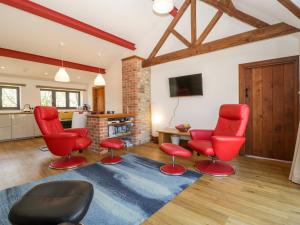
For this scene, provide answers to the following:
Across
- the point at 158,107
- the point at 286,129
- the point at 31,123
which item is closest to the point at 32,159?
the point at 31,123

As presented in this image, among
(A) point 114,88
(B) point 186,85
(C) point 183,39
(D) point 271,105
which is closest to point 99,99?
(A) point 114,88

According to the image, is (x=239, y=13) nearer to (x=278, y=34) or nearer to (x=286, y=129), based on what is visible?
(x=278, y=34)

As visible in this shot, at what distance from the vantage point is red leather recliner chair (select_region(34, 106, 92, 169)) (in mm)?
2615

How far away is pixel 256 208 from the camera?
1.63 metres

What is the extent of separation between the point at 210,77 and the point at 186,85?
0.58 meters

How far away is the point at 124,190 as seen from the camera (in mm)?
1985

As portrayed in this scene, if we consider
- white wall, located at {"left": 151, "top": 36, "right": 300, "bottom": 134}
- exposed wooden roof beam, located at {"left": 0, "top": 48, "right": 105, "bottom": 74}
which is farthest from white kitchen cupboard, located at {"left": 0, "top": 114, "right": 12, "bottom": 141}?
white wall, located at {"left": 151, "top": 36, "right": 300, "bottom": 134}

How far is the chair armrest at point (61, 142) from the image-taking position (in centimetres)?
259

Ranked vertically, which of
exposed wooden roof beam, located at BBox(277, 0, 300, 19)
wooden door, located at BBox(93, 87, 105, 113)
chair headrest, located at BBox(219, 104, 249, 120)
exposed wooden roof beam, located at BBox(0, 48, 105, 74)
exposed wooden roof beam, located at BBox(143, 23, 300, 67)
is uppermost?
exposed wooden roof beam, located at BBox(0, 48, 105, 74)

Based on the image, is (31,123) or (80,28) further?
(31,123)

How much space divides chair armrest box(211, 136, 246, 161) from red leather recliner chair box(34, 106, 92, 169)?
218cm

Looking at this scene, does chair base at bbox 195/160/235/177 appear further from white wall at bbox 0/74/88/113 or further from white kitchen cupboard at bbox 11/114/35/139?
white wall at bbox 0/74/88/113

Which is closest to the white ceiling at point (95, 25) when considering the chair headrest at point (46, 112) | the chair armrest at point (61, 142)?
the chair headrest at point (46, 112)

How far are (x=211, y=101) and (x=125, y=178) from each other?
2.48 metres
